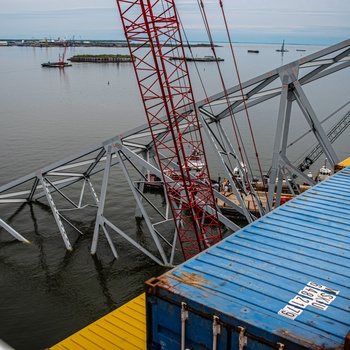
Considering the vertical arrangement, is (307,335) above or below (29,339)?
above

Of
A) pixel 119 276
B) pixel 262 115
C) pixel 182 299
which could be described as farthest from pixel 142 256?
pixel 262 115

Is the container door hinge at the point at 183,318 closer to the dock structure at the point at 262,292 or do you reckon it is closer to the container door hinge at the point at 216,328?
the dock structure at the point at 262,292

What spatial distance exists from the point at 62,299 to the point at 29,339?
12.6 ft

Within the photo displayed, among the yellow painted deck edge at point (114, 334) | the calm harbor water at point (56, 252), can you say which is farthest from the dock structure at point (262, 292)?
the calm harbor water at point (56, 252)

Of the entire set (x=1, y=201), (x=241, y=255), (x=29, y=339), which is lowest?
(x=29, y=339)

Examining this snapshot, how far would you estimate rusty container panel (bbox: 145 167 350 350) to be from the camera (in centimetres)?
876

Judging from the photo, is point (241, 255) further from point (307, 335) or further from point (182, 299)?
point (307, 335)

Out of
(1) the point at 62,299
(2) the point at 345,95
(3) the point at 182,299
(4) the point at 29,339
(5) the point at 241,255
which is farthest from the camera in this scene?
(2) the point at 345,95

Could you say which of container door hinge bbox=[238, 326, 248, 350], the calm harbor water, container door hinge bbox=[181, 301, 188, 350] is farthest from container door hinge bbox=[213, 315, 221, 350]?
Result: the calm harbor water

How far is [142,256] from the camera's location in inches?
1230

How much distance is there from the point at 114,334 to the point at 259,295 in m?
9.54

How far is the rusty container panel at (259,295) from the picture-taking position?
28.7 feet

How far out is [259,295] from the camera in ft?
33.3

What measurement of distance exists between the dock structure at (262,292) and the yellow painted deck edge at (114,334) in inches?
253
